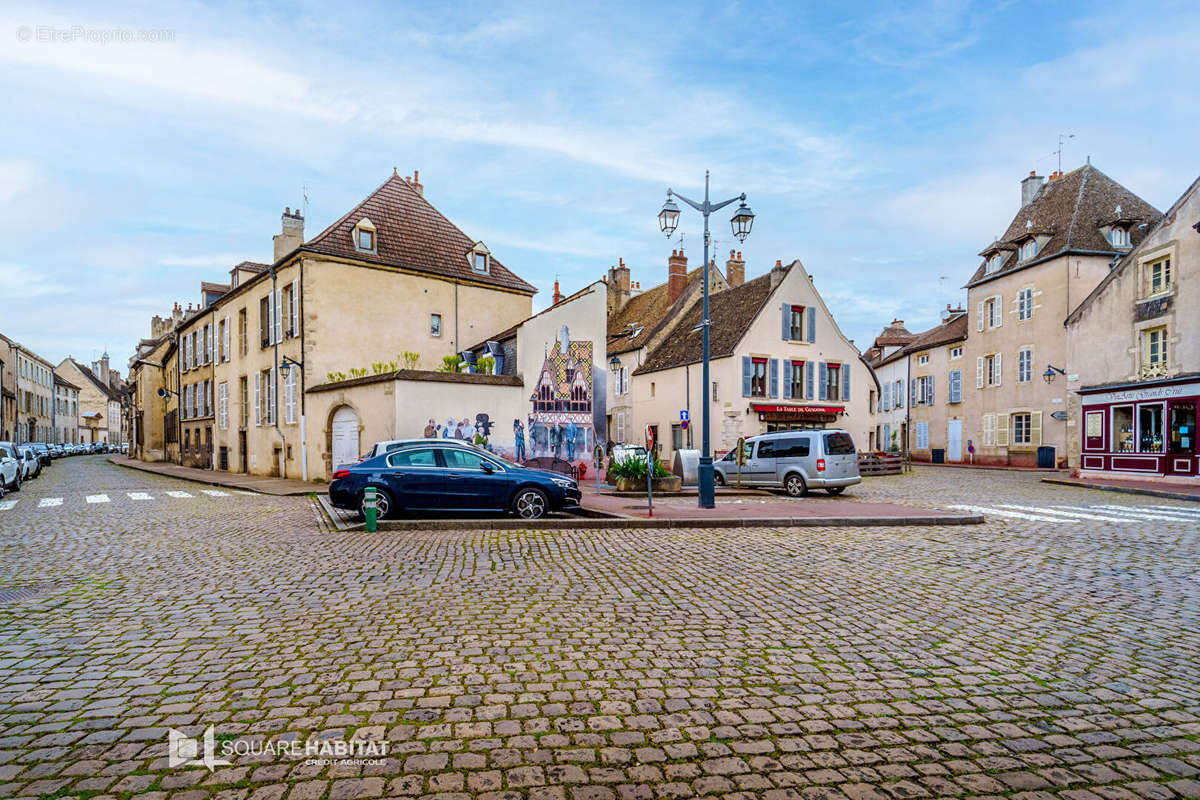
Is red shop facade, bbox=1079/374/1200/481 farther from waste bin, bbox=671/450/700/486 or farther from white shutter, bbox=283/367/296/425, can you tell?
white shutter, bbox=283/367/296/425

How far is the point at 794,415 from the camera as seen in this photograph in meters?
32.3

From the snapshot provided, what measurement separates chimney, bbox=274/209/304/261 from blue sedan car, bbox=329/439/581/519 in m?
20.5

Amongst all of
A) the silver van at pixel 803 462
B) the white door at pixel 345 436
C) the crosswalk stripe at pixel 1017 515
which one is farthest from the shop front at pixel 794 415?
the white door at pixel 345 436

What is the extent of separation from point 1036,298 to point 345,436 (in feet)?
107

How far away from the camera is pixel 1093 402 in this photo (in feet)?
87.2

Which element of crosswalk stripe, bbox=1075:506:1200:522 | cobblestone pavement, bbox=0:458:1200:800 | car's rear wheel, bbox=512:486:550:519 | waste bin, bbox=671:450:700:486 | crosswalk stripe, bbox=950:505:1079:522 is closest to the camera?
cobblestone pavement, bbox=0:458:1200:800

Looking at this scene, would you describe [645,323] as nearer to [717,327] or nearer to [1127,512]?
[717,327]

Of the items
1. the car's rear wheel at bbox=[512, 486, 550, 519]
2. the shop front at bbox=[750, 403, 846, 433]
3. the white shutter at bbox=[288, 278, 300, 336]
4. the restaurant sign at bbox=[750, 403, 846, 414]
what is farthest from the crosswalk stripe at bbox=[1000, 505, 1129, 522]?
the white shutter at bbox=[288, 278, 300, 336]

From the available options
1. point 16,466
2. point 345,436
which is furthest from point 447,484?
point 16,466

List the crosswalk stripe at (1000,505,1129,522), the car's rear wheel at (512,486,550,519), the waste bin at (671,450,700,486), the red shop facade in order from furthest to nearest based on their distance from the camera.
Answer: the red shop facade → the waste bin at (671,450,700,486) → the crosswalk stripe at (1000,505,1129,522) → the car's rear wheel at (512,486,550,519)

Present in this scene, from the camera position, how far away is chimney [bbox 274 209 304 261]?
29234 mm

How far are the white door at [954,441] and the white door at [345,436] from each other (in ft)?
111

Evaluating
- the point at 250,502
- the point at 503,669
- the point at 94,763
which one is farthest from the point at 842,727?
the point at 250,502

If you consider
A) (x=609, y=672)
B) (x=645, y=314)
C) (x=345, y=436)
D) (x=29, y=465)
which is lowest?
(x=29, y=465)
